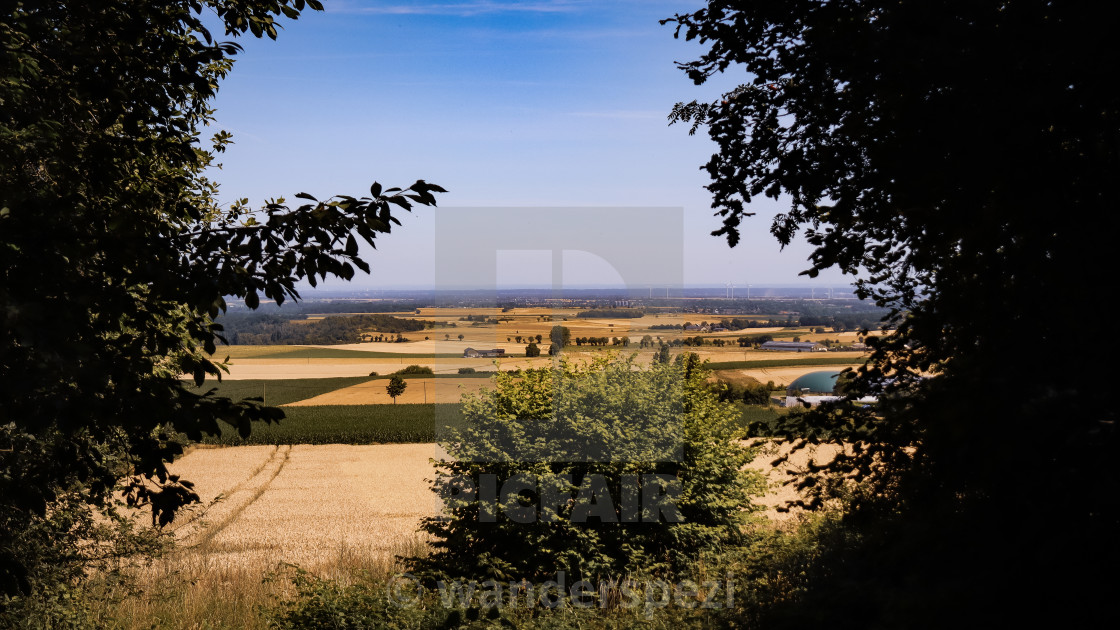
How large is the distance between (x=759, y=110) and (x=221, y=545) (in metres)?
15.2

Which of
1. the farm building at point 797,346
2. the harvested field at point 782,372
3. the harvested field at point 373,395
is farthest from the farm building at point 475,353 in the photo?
the farm building at point 797,346

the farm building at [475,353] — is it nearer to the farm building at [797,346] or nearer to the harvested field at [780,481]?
the harvested field at [780,481]

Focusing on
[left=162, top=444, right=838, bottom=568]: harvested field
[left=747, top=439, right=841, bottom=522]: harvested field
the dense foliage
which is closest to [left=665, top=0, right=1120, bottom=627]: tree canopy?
[left=747, top=439, right=841, bottom=522]: harvested field

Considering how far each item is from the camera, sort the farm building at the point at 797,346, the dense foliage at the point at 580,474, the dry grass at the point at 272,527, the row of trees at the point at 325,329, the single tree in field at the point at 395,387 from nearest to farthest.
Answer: the dense foliage at the point at 580,474, the dry grass at the point at 272,527, the single tree in field at the point at 395,387, the farm building at the point at 797,346, the row of trees at the point at 325,329

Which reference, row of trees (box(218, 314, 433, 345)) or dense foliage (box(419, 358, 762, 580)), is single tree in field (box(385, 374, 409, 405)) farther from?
dense foliage (box(419, 358, 762, 580))

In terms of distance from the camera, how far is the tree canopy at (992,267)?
6.05 ft

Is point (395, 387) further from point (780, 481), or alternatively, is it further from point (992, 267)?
point (992, 267)

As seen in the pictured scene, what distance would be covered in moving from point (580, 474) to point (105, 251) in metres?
5.52

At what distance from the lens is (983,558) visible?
207 cm

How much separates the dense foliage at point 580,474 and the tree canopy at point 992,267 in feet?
14.4

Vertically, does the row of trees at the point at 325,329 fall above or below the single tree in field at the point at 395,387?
above

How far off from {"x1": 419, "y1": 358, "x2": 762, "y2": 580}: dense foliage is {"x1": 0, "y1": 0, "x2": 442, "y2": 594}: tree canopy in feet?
14.0

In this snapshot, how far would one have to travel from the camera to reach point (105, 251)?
3.43 metres

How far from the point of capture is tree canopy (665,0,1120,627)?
6.05 feet
